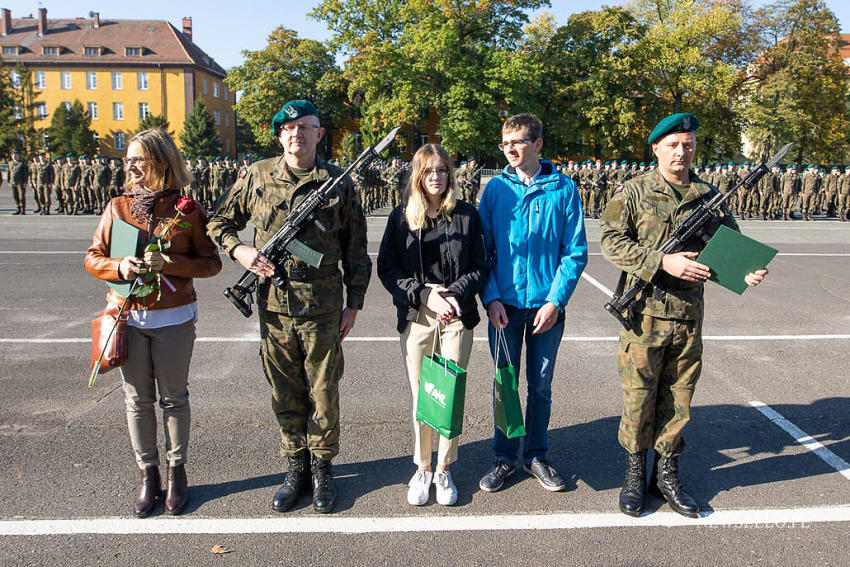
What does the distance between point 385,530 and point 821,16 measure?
168 feet

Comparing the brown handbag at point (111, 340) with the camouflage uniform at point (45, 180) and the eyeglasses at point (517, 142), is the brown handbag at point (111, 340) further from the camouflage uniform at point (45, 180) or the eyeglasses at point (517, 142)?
the camouflage uniform at point (45, 180)

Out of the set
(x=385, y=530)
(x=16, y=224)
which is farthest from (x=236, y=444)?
(x=16, y=224)

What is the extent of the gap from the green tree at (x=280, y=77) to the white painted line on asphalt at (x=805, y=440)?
2229 inches

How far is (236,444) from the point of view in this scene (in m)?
4.53

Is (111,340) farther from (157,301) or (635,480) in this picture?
(635,480)

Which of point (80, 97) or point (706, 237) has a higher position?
point (80, 97)

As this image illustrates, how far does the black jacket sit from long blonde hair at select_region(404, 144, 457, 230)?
62 mm

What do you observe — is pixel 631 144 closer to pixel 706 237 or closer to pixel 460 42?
pixel 460 42

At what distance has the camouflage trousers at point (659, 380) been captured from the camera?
12.2 feet

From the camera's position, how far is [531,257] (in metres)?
3.92

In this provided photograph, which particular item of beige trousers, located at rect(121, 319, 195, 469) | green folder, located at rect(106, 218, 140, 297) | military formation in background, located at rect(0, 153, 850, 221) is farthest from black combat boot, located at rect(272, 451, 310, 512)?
military formation in background, located at rect(0, 153, 850, 221)

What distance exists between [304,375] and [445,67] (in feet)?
152

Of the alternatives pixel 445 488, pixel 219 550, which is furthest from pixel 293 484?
pixel 445 488

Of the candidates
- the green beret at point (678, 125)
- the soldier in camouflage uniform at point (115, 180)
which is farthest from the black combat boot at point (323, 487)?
the soldier in camouflage uniform at point (115, 180)
